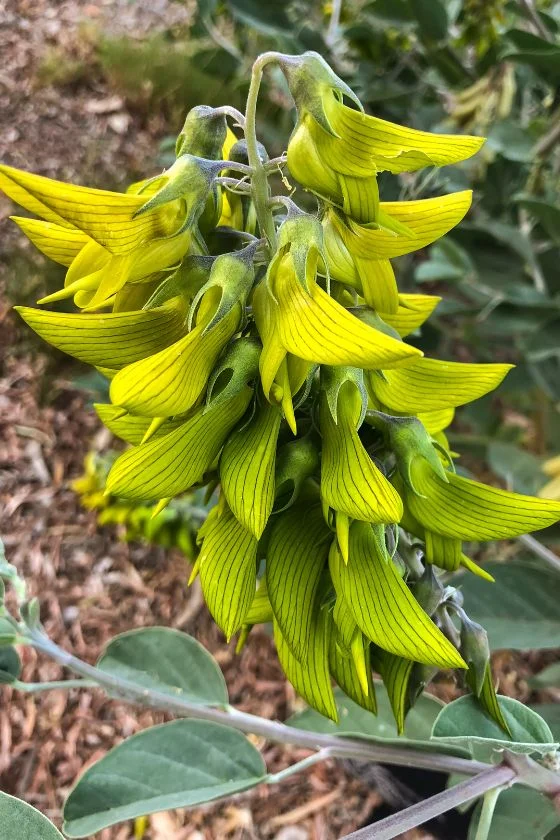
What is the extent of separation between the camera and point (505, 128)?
1243mm

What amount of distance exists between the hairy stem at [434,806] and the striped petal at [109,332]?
0.40m

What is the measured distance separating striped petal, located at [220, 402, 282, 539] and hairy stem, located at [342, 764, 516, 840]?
0.98 ft

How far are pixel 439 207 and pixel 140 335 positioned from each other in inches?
7.7

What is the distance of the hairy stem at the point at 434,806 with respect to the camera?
57cm


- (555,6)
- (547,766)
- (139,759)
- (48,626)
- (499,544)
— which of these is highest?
(555,6)

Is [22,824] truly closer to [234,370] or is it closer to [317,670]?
[317,670]

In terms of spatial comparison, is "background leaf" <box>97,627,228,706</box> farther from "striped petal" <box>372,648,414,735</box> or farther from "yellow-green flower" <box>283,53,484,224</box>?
"yellow-green flower" <box>283,53,484,224</box>

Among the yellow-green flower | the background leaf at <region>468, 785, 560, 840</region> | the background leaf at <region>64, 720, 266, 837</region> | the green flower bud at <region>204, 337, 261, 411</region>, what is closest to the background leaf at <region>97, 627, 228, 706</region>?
the background leaf at <region>64, 720, 266, 837</region>

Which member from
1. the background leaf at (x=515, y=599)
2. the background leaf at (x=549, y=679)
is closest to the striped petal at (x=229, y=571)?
the background leaf at (x=515, y=599)

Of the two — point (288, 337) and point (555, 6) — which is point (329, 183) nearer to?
point (288, 337)

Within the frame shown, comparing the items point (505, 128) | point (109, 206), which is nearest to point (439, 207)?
point (109, 206)

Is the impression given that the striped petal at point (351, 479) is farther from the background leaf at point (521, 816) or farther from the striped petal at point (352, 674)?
the background leaf at point (521, 816)

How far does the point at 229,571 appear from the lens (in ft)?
1.55

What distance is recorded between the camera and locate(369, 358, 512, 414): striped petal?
0.49 m
